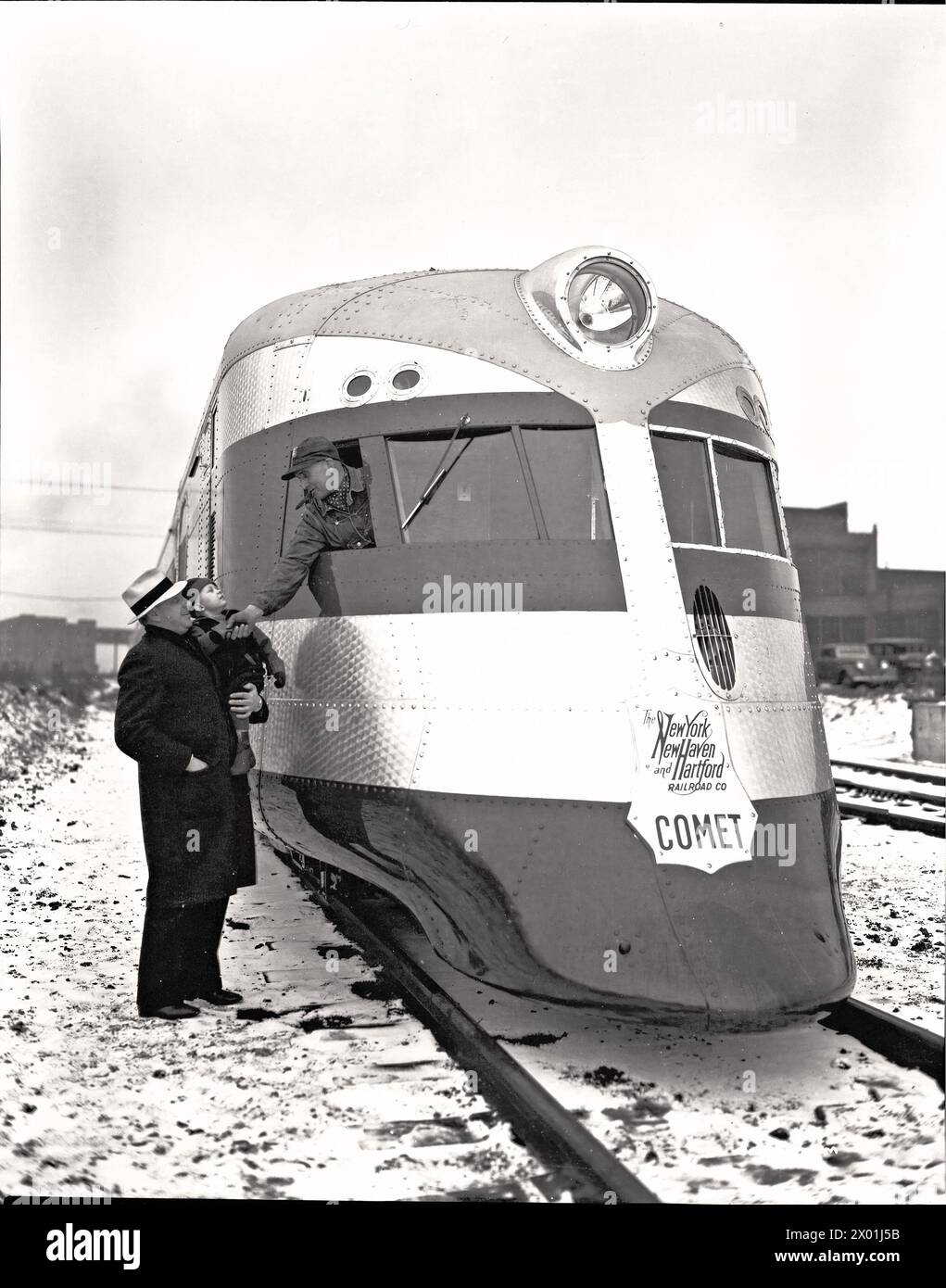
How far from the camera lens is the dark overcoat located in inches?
168

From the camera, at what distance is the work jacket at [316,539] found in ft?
14.6

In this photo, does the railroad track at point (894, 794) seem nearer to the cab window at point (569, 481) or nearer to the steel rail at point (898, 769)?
the steel rail at point (898, 769)

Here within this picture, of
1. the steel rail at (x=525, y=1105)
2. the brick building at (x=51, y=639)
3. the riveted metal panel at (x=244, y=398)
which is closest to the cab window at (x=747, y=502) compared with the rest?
the riveted metal panel at (x=244, y=398)

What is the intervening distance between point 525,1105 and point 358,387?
2954 millimetres

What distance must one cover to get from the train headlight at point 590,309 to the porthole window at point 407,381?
0.55m

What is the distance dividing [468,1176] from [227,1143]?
0.83 metres

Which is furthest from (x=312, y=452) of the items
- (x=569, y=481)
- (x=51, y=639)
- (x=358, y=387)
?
(x=51, y=639)

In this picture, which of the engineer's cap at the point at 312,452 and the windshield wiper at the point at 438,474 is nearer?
the windshield wiper at the point at 438,474

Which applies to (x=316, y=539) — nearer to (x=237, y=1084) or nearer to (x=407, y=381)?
(x=407, y=381)

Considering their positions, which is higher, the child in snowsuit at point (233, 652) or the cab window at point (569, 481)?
the cab window at point (569, 481)

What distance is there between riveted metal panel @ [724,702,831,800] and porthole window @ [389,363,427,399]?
185 cm

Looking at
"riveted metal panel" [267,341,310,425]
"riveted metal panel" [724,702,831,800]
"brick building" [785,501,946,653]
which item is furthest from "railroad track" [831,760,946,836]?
"brick building" [785,501,946,653]

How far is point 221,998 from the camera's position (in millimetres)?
4652

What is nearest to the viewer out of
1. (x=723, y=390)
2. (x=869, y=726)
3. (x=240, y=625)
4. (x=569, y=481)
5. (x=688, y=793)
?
(x=688, y=793)
